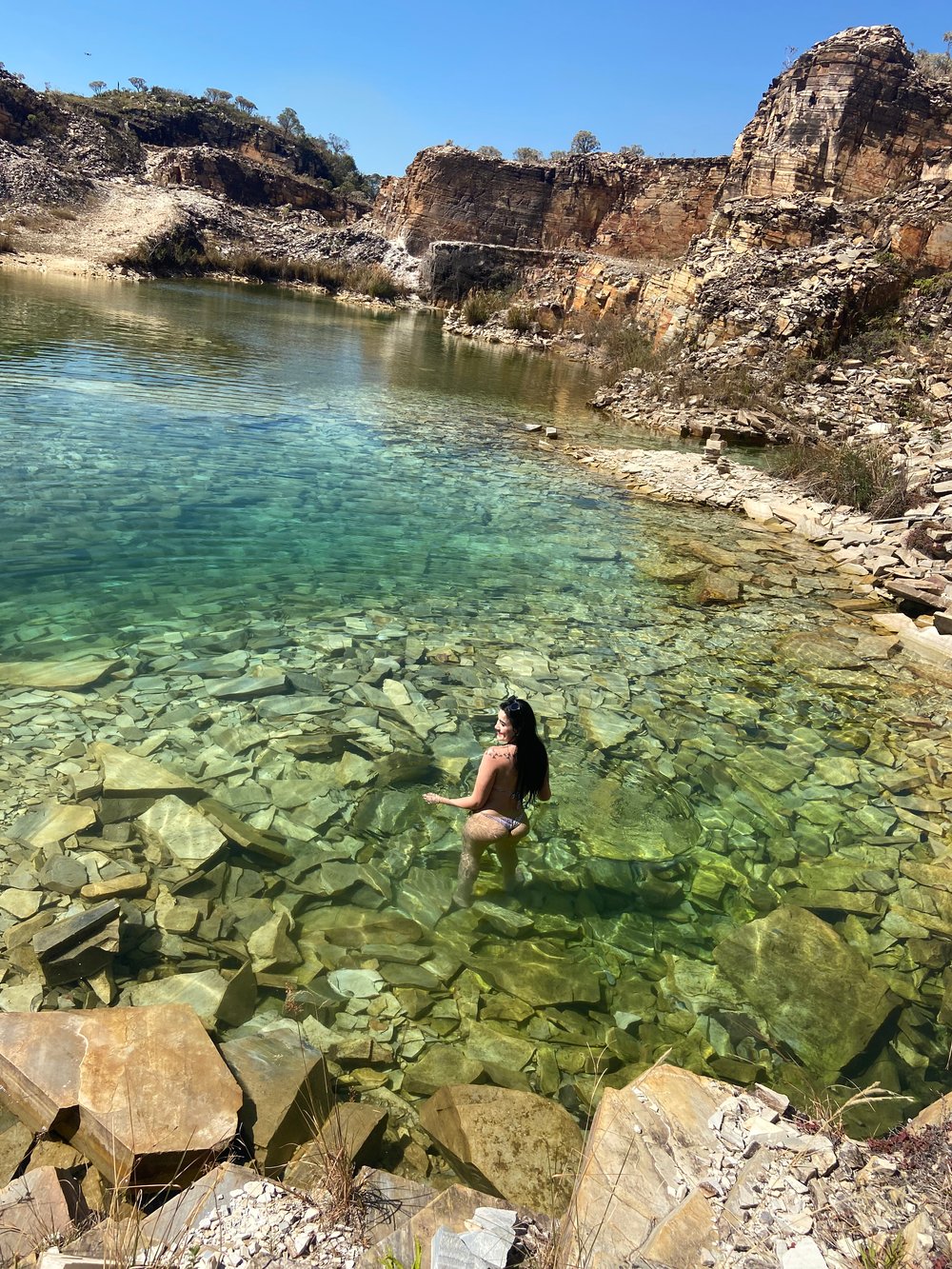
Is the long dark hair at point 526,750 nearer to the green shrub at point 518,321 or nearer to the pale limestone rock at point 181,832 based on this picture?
the pale limestone rock at point 181,832

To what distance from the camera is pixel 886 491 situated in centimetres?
1145

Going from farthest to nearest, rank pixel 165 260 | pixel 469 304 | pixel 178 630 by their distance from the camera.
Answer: pixel 165 260 < pixel 469 304 < pixel 178 630

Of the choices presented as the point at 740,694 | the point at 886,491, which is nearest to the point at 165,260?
the point at 886,491

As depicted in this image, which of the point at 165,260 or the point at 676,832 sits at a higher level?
the point at 165,260

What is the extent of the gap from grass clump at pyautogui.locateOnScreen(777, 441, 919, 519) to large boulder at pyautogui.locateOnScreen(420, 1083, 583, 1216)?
36.0ft

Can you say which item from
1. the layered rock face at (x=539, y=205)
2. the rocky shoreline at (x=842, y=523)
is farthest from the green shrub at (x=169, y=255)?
the rocky shoreline at (x=842, y=523)

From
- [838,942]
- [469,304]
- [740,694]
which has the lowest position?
[838,942]

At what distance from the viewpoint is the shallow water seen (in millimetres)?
3389

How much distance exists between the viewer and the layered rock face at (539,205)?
49.0 metres

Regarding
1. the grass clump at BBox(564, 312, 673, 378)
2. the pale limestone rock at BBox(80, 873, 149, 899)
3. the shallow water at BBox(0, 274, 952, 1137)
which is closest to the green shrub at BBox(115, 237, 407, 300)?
the grass clump at BBox(564, 312, 673, 378)

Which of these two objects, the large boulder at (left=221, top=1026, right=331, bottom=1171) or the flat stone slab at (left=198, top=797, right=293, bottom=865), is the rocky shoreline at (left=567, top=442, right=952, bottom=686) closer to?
the flat stone slab at (left=198, top=797, right=293, bottom=865)

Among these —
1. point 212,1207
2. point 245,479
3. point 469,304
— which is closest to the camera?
point 212,1207

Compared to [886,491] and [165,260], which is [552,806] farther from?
[165,260]

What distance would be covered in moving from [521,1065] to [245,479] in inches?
351
